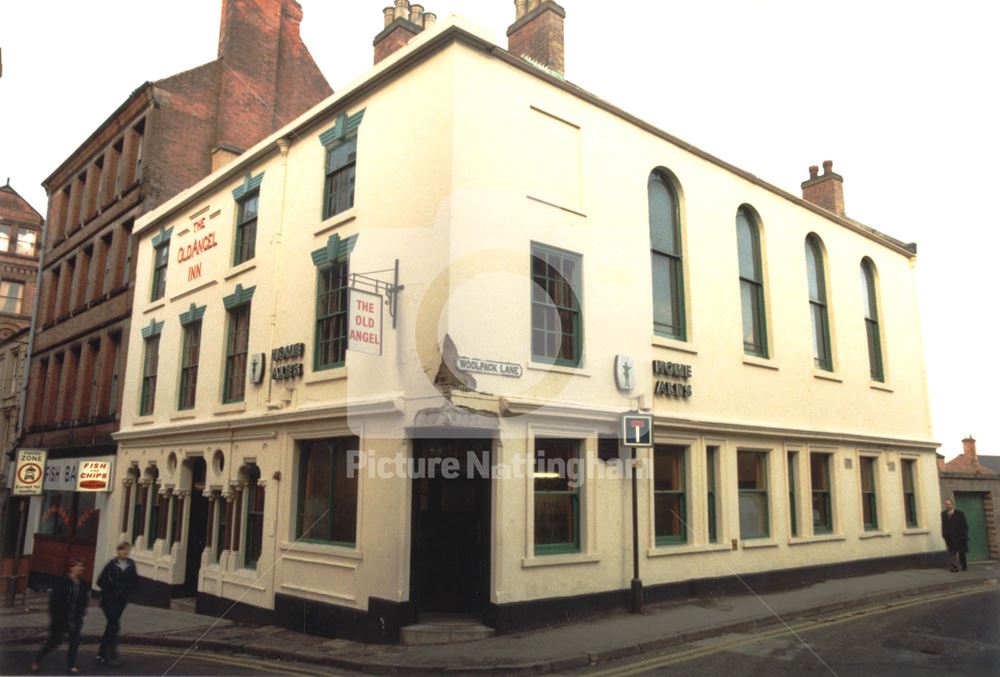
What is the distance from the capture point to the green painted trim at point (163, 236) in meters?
20.2

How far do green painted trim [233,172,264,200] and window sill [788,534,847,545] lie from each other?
14.4 metres

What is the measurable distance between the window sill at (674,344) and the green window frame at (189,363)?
36.2ft

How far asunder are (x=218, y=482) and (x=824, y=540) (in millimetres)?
13805

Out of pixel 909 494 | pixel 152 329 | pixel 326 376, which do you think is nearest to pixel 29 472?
pixel 152 329

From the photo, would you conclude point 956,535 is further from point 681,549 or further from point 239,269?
point 239,269

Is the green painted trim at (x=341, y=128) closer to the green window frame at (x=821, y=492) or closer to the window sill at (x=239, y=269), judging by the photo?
the window sill at (x=239, y=269)

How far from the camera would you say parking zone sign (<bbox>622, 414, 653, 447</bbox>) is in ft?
40.7

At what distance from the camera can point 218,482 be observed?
15.8 meters

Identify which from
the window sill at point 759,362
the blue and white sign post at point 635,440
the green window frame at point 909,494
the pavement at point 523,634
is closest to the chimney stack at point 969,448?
the green window frame at point 909,494

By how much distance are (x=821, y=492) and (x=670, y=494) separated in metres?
5.71

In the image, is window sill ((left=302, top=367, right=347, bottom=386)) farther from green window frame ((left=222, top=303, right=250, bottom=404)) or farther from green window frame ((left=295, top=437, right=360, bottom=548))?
green window frame ((left=222, top=303, right=250, bottom=404))

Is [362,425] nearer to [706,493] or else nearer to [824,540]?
[706,493]

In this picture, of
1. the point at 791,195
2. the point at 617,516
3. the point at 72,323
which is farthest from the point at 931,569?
the point at 72,323

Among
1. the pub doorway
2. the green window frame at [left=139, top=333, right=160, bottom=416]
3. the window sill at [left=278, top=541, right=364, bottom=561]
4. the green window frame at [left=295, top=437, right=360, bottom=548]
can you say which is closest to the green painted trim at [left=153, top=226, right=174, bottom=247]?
the green window frame at [left=139, top=333, right=160, bottom=416]
